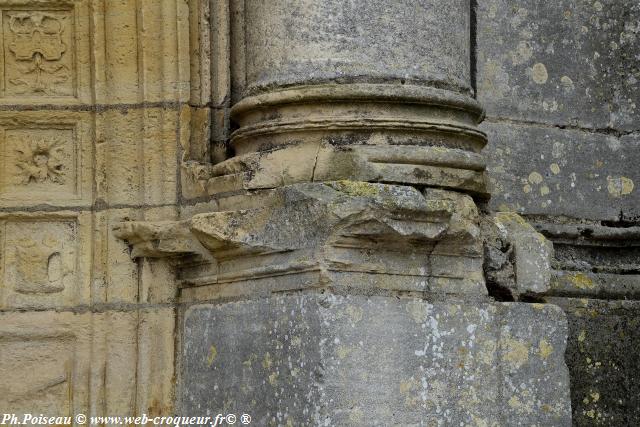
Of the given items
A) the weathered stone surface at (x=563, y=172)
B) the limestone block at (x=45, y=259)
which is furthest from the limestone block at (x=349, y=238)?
the weathered stone surface at (x=563, y=172)

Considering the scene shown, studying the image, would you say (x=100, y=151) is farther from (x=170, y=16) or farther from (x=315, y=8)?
(x=315, y=8)

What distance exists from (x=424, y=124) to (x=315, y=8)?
1.57ft

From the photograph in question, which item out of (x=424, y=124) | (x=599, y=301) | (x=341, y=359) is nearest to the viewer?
(x=341, y=359)

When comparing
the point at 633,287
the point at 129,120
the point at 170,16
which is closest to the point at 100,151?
the point at 129,120

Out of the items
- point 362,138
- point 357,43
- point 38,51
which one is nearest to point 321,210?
point 362,138

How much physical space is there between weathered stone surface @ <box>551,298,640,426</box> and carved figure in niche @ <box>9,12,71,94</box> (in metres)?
1.88

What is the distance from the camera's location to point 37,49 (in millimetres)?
4590

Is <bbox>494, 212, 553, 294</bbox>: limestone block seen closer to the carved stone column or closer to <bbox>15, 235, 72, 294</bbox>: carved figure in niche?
the carved stone column

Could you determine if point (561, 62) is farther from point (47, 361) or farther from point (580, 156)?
point (47, 361)

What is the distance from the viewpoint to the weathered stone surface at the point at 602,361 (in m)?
4.65

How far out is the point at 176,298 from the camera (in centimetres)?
443

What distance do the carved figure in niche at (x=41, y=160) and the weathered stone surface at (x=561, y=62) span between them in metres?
1.48

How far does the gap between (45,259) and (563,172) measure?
1.87 meters

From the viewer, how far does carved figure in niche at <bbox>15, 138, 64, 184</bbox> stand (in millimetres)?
4559
